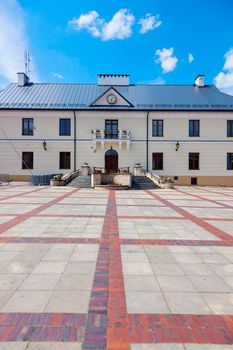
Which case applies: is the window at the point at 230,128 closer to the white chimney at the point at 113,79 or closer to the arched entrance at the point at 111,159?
the arched entrance at the point at 111,159

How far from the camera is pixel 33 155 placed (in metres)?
29.7

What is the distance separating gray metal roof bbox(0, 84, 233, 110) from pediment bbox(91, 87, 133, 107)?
0.47 metres

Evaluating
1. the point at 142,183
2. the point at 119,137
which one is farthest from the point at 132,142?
the point at 142,183

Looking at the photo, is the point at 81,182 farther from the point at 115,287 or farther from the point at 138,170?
the point at 115,287

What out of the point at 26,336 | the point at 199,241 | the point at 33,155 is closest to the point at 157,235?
the point at 199,241

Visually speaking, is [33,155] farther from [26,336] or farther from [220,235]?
[26,336]

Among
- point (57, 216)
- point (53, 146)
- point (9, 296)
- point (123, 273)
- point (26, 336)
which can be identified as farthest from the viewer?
point (53, 146)

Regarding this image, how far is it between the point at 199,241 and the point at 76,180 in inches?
764

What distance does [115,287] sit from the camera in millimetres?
4180

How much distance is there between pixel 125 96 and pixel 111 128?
16.9 ft

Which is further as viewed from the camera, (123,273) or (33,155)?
(33,155)

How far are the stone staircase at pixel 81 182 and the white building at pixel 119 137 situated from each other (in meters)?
3.95

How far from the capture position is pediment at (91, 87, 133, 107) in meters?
30.1

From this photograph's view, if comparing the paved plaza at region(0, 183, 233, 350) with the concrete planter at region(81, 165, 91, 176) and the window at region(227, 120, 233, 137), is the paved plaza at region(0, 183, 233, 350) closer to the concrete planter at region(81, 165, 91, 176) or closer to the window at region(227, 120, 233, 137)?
the concrete planter at region(81, 165, 91, 176)
